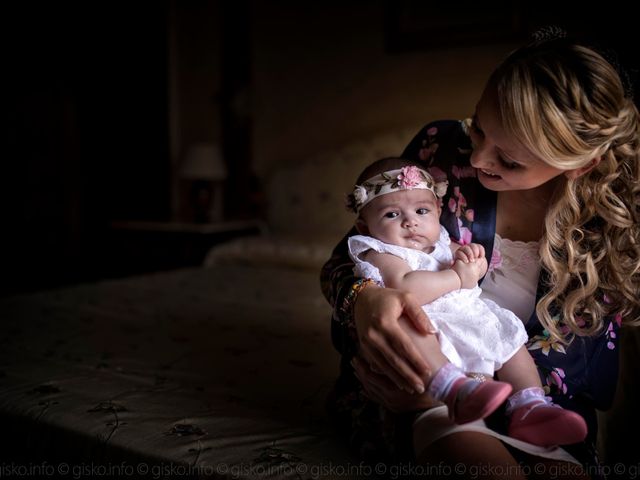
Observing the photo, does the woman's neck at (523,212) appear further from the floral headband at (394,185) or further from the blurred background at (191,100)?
the blurred background at (191,100)

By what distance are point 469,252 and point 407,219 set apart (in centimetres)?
15

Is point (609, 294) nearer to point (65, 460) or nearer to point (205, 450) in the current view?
point (205, 450)

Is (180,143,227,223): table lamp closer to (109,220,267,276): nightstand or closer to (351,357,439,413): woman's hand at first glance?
(109,220,267,276): nightstand

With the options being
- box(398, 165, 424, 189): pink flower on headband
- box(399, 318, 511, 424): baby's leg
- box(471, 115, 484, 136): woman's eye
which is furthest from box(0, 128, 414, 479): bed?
box(471, 115, 484, 136): woman's eye

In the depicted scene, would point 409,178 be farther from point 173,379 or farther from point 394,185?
point 173,379

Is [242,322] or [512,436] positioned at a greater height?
[512,436]

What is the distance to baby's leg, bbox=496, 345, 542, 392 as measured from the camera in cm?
109

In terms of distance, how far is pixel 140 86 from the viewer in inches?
212

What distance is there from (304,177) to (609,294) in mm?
3216

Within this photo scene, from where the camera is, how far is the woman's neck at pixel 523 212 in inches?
51.2

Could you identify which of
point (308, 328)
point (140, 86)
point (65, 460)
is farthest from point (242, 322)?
point (140, 86)

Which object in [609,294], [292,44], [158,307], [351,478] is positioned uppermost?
[292,44]

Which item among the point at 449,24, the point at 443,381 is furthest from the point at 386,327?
the point at 449,24

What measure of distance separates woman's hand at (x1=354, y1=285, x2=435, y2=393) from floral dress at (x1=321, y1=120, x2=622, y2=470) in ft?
0.35
